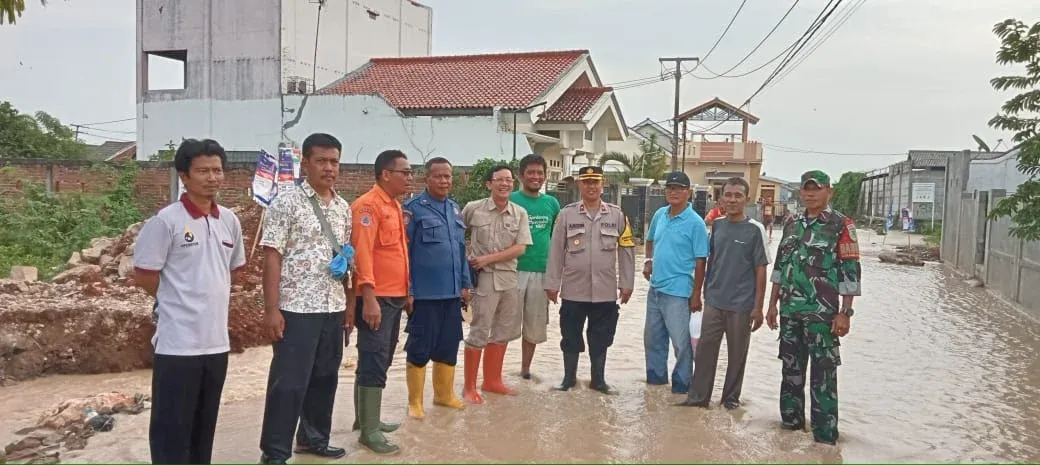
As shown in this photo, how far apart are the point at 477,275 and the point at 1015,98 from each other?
4.87 m

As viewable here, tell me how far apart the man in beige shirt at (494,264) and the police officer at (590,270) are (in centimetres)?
A: 49

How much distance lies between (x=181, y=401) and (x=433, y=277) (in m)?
1.85

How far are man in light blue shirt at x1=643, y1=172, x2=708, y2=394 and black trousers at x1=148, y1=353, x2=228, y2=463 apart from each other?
356cm

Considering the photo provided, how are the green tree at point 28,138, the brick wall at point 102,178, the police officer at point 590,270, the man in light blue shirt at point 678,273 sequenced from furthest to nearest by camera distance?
the green tree at point 28,138 → the brick wall at point 102,178 → the police officer at point 590,270 → the man in light blue shirt at point 678,273

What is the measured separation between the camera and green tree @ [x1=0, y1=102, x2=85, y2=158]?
28.9 metres

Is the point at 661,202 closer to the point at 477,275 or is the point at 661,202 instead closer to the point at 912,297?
the point at 912,297

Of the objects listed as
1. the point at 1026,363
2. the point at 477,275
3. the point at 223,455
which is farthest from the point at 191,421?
the point at 1026,363

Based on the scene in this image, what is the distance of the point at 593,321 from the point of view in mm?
6367

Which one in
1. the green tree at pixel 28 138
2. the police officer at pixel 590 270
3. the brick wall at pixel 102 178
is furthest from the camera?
the green tree at pixel 28 138

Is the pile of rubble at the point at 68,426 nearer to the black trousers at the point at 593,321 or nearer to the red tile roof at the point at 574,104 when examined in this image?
the black trousers at the point at 593,321

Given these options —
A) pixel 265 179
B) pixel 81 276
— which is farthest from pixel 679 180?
pixel 81 276

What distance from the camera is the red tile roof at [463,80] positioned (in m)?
22.4

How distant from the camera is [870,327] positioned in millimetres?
10391

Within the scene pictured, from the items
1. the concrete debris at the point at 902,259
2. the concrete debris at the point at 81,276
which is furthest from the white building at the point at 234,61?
the concrete debris at the point at 902,259
